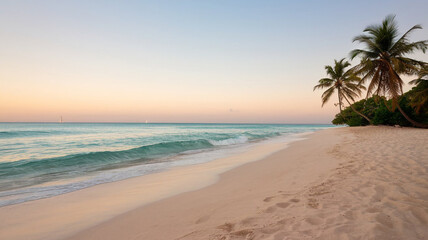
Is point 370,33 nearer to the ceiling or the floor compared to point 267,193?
nearer to the ceiling

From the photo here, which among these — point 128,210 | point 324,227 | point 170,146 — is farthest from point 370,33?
point 128,210

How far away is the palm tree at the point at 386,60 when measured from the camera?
14.7 meters

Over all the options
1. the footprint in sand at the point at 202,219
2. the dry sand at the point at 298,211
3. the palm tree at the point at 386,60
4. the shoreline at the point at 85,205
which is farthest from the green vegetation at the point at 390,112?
the footprint in sand at the point at 202,219

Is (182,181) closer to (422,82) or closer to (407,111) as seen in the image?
(422,82)

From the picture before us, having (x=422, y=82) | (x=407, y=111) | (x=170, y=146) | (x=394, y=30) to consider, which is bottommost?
(x=170, y=146)

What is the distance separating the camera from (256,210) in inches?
124

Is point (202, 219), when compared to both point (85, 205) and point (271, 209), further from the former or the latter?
point (85, 205)

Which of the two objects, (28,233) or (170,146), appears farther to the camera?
(170,146)

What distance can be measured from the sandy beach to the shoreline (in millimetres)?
21

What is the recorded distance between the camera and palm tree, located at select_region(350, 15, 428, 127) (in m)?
14.7

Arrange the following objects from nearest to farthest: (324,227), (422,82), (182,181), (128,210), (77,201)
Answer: (324,227)
(128,210)
(77,201)
(182,181)
(422,82)

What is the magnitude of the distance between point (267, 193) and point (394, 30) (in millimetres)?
20078

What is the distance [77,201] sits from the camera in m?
4.55

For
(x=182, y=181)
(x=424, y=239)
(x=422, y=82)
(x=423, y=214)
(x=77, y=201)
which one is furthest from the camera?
(x=422, y=82)
